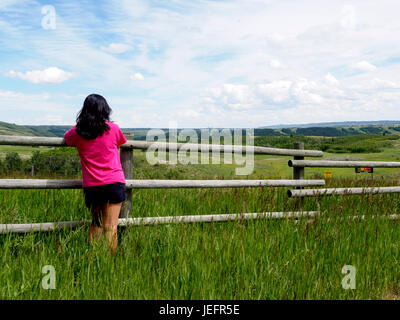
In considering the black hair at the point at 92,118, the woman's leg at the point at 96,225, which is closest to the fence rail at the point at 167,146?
the black hair at the point at 92,118

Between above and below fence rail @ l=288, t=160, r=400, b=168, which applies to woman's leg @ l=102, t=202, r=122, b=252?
below

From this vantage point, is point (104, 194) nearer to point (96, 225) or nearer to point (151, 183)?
point (96, 225)

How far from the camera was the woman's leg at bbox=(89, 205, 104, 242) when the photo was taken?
3876 mm

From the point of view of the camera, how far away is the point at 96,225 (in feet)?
12.9

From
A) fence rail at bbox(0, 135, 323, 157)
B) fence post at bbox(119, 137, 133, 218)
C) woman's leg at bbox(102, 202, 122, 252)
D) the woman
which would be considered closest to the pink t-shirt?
the woman

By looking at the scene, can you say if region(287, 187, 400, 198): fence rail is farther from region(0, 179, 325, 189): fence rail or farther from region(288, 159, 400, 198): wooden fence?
region(0, 179, 325, 189): fence rail

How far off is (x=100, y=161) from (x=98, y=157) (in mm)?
47

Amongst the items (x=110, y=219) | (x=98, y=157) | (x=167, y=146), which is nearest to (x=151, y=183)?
(x=167, y=146)

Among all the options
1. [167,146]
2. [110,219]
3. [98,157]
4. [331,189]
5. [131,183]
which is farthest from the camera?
[331,189]

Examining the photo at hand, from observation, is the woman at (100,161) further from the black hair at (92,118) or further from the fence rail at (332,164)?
the fence rail at (332,164)

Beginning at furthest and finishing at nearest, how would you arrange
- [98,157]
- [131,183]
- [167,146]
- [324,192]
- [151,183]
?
[324,192], [167,146], [151,183], [131,183], [98,157]

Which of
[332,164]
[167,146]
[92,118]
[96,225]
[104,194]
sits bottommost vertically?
[96,225]
